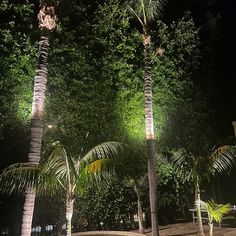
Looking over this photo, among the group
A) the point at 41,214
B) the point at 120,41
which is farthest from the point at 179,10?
the point at 41,214

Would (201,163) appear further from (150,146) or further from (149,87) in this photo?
(149,87)

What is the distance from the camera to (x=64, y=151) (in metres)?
9.92

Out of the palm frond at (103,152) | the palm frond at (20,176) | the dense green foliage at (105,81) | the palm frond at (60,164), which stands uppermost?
the dense green foliage at (105,81)

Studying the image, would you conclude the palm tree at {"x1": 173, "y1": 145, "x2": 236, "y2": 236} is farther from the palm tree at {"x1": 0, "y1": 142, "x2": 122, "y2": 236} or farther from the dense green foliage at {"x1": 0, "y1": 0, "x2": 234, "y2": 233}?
the palm tree at {"x1": 0, "y1": 142, "x2": 122, "y2": 236}

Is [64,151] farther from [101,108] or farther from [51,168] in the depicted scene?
[101,108]

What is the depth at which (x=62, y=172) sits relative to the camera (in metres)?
10.1

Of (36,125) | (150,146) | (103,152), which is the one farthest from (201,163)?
(36,125)

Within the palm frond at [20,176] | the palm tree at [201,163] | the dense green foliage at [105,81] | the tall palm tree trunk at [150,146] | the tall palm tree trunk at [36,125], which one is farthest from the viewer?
the dense green foliage at [105,81]

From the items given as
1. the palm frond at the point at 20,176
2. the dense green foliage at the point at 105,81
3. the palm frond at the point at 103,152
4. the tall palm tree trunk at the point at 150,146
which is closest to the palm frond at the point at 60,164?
the palm frond at the point at 20,176

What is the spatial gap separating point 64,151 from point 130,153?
7.00m

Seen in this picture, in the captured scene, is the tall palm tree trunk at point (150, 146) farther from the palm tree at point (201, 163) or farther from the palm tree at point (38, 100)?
the palm tree at point (38, 100)

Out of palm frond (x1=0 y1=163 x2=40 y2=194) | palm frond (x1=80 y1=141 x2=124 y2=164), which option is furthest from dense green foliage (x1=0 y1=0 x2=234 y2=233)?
palm frond (x1=0 y1=163 x2=40 y2=194)

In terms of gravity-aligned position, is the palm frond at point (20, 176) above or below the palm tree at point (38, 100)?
below

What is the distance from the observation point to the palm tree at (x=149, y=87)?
13.2 metres
